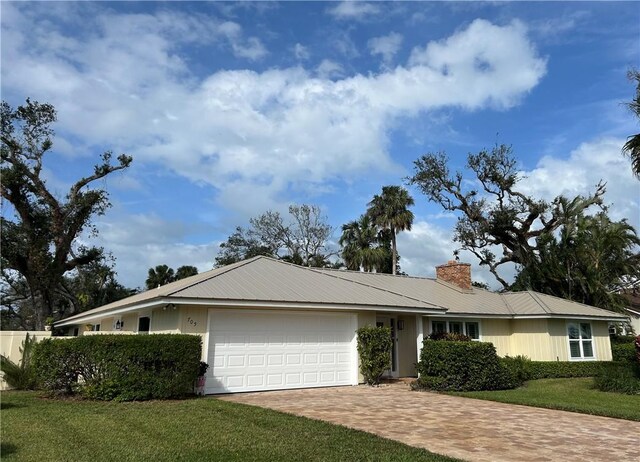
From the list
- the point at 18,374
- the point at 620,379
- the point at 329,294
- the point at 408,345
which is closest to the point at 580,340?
the point at 620,379

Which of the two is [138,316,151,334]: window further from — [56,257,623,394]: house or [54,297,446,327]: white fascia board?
[54,297,446,327]: white fascia board

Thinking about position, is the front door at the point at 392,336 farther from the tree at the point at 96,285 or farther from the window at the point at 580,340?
the tree at the point at 96,285

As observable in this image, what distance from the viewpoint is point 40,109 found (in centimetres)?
3244

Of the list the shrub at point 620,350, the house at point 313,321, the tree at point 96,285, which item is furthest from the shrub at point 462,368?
the tree at point 96,285

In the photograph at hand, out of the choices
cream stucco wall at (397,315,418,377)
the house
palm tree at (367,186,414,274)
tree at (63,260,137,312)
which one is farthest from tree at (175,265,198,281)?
cream stucco wall at (397,315,418,377)

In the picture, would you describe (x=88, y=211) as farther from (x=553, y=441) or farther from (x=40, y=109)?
(x=553, y=441)

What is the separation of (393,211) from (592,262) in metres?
15.6

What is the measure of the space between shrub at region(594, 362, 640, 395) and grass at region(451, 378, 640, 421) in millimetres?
315

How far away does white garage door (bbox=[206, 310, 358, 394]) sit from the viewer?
1381 centimetres

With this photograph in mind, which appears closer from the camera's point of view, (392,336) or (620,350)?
(392,336)

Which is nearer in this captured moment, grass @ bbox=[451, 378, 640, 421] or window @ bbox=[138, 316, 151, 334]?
grass @ bbox=[451, 378, 640, 421]

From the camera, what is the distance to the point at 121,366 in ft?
37.8

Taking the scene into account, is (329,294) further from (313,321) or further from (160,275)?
(160,275)

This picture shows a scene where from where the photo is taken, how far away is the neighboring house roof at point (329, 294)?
1409cm
